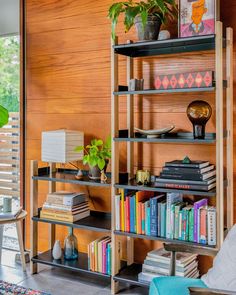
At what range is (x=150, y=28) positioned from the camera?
275 cm

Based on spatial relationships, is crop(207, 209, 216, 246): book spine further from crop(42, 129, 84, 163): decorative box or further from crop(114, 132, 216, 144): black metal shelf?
crop(42, 129, 84, 163): decorative box

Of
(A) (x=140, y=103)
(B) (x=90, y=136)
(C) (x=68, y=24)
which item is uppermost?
(C) (x=68, y=24)

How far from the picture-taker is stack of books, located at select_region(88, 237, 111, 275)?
2.96 meters

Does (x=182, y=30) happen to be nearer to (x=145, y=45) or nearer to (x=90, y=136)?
(x=145, y=45)

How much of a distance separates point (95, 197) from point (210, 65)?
1.41 meters

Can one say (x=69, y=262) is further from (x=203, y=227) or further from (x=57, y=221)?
(x=203, y=227)

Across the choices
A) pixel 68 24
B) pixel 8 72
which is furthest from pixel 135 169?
pixel 8 72

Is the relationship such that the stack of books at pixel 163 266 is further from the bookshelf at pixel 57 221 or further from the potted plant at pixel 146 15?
the potted plant at pixel 146 15

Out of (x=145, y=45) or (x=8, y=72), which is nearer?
(x=145, y=45)

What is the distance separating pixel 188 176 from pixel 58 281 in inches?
53.0

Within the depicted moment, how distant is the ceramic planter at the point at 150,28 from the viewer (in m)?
2.74

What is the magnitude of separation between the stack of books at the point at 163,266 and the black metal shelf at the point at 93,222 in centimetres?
37

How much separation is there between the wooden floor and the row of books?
49 centimetres

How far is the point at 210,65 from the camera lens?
2.83 meters
